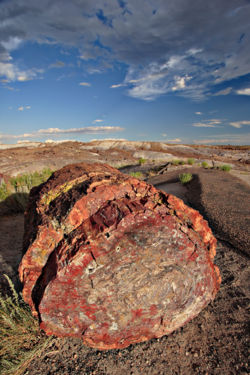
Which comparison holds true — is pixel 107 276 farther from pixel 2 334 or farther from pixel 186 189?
pixel 186 189

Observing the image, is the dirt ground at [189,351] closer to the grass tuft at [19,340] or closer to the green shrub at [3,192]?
the grass tuft at [19,340]

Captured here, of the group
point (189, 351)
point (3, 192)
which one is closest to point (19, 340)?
point (189, 351)

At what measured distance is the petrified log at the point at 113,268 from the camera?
1.69 m

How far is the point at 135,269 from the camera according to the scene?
174 cm

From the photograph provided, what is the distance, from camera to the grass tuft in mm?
1740

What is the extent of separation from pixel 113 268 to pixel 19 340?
1.18 meters

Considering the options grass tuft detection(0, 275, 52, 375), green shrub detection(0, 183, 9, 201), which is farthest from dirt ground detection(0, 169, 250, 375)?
green shrub detection(0, 183, 9, 201)

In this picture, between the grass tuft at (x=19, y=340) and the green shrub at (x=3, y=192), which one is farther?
the green shrub at (x=3, y=192)

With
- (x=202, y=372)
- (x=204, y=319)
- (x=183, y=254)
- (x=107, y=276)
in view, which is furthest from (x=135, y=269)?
(x=204, y=319)

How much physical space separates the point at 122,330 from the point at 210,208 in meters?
4.01

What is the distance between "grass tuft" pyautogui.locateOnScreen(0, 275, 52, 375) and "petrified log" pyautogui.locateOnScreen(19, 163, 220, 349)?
7.4 inches

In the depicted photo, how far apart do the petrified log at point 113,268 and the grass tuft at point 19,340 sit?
19cm

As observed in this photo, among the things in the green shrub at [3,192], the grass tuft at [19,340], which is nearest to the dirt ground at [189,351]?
the grass tuft at [19,340]

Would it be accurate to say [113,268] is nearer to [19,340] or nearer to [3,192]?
[19,340]
